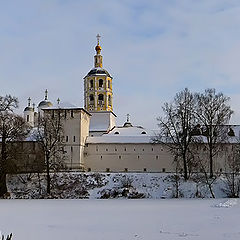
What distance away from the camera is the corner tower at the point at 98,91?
190 ft

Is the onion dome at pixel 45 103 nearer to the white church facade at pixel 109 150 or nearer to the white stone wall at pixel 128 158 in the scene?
the white church facade at pixel 109 150

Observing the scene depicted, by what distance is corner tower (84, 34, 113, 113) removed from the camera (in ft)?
190

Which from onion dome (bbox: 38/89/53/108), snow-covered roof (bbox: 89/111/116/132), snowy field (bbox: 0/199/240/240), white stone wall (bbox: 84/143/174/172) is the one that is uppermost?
onion dome (bbox: 38/89/53/108)

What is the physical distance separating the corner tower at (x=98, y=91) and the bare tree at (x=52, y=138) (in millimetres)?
12282

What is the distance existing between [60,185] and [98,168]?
31.6 ft

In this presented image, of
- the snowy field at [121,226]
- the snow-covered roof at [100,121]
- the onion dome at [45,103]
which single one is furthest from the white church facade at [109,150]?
the snowy field at [121,226]

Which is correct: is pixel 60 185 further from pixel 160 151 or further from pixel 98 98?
pixel 98 98

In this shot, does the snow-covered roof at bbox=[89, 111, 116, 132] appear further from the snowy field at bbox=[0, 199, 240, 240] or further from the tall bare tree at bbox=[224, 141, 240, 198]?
the snowy field at bbox=[0, 199, 240, 240]

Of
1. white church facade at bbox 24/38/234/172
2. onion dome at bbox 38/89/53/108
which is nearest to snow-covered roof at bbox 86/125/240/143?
white church facade at bbox 24/38/234/172

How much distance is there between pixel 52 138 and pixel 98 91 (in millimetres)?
18298

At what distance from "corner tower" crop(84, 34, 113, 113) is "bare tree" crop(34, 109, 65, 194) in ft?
40.3

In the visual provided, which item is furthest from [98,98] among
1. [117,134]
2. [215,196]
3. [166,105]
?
[215,196]

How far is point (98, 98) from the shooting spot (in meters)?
58.1

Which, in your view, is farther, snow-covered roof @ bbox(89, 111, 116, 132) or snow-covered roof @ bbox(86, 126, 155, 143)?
snow-covered roof @ bbox(89, 111, 116, 132)
